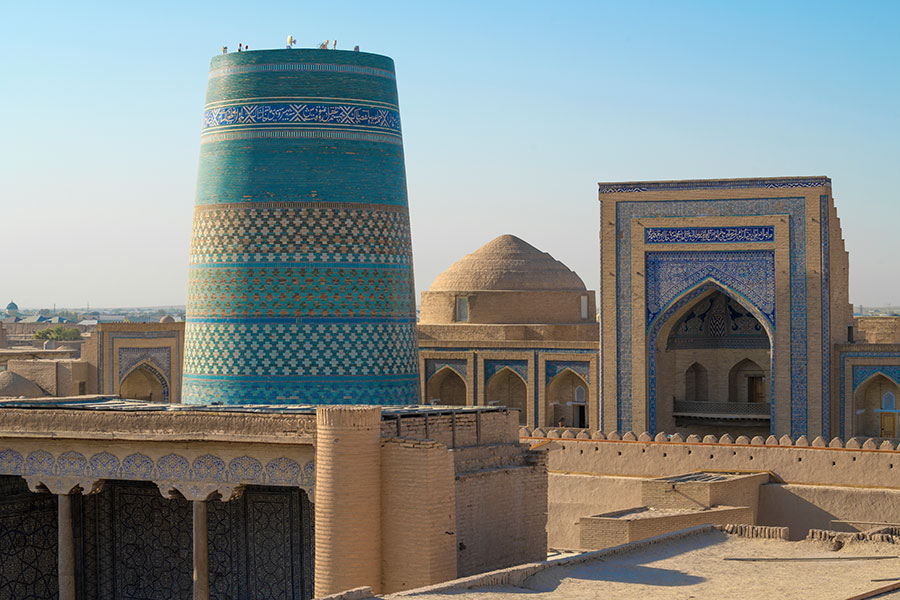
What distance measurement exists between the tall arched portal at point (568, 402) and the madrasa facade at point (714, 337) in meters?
0.02

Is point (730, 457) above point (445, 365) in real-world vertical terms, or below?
below

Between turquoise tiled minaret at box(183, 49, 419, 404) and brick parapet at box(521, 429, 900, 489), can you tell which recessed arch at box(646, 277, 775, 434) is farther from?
turquoise tiled minaret at box(183, 49, 419, 404)

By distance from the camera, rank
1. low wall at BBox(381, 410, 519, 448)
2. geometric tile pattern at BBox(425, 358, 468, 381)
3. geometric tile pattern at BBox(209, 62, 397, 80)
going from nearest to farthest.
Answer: low wall at BBox(381, 410, 519, 448) → geometric tile pattern at BBox(209, 62, 397, 80) → geometric tile pattern at BBox(425, 358, 468, 381)

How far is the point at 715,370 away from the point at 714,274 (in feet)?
7.94

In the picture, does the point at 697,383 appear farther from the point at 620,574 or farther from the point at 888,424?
the point at 620,574

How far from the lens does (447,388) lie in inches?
1000

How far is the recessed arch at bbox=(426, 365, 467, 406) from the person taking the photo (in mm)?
24984

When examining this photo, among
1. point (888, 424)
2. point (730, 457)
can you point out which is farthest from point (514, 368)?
point (730, 457)

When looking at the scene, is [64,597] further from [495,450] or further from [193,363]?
[495,450]

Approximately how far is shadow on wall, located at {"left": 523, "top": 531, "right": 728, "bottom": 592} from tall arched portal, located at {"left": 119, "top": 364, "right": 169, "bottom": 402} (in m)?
15.4

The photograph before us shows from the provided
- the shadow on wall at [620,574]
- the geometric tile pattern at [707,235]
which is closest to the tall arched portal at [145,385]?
the geometric tile pattern at [707,235]

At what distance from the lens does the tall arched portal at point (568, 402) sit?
24125 millimetres

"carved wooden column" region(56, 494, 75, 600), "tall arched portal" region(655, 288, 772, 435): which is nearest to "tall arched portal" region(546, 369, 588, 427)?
"tall arched portal" region(655, 288, 772, 435)

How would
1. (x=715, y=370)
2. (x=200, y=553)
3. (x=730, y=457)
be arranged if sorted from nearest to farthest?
(x=200, y=553) → (x=730, y=457) → (x=715, y=370)
